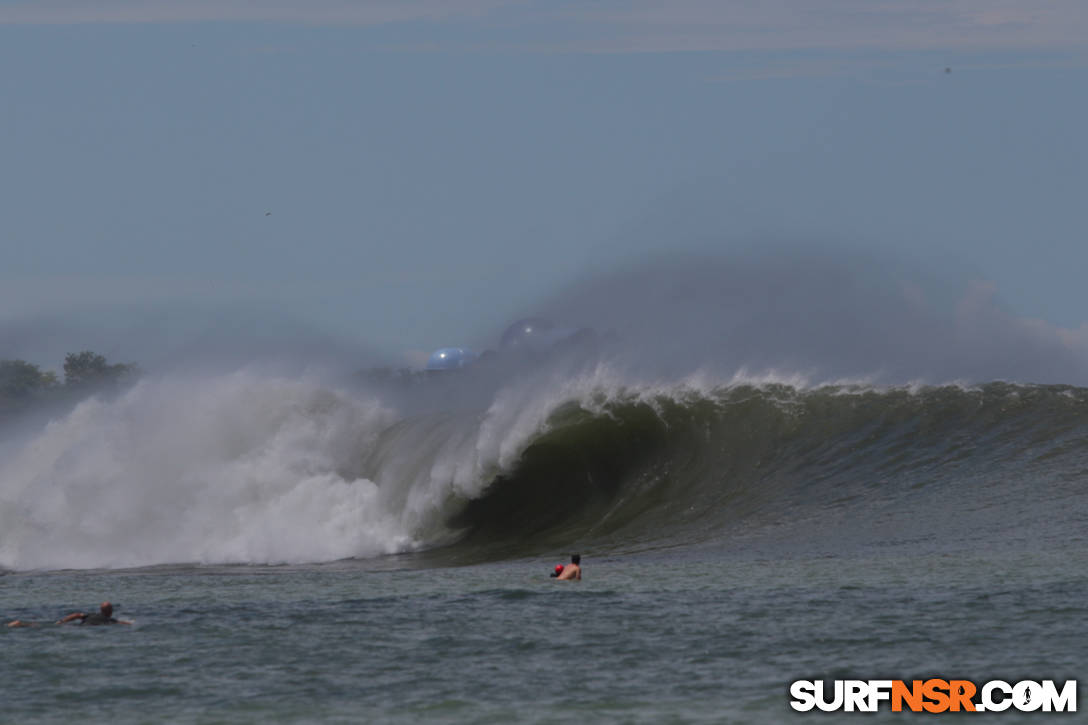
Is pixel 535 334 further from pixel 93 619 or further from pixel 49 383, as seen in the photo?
pixel 49 383

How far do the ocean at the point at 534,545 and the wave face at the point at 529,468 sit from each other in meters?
0.08

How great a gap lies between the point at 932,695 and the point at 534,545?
13.8 m

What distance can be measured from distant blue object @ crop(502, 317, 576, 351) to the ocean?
181 centimetres

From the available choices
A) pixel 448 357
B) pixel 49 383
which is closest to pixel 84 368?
pixel 49 383

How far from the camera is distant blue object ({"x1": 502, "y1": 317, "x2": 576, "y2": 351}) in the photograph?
34406 millimetres

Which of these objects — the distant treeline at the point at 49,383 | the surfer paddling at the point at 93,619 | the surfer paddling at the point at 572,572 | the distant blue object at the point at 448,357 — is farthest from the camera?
the distant treeline at the point at 49,383

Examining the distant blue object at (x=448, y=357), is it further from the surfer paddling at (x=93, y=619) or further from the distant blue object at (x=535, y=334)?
the surfer paddling at (x=93, y=619)

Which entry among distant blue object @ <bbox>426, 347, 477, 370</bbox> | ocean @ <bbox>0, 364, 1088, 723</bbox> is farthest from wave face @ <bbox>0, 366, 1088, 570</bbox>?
distant blue object @ <bbox>426, 347, 477, 370</bbox>

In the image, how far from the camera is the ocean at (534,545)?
1338 centimetres

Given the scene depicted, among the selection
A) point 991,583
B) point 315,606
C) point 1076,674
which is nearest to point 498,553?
point 315,606

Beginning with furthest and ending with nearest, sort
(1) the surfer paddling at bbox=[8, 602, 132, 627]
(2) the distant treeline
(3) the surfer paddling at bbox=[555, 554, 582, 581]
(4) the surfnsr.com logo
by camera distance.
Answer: (2) the distant treeline → (3) the surfer paddling at bbox=[555, 554, 582, 581] → (1) the surfer paddling at bbox=[8, 602, 132, 627] → (4) the surfnsr.com logo

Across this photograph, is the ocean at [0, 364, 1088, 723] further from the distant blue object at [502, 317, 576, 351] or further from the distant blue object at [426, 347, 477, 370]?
the distant blue object at [426, 347, 477, 370]

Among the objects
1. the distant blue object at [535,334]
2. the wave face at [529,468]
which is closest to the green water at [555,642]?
the wave face at [529,468]

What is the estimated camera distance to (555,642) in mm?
15094
